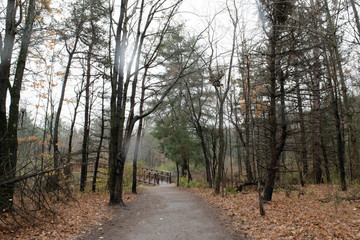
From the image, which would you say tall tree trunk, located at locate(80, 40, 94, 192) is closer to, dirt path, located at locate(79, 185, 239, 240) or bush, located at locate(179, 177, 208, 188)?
dirt path, located at locate(79, 185, 239, 240)

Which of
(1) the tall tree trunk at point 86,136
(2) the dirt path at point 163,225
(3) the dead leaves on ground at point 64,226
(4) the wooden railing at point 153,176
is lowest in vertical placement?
(4) the wooden railing at point 153,176

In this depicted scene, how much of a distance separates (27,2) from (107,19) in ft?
10.6

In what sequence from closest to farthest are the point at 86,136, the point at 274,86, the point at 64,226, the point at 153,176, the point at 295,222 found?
the point at 295,222, the point at 64,226, the point at 274,86, the point at 86,136, the point at 153,176

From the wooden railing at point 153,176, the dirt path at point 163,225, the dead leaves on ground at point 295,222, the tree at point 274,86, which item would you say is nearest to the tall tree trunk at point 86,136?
the dirt path at point 163,225

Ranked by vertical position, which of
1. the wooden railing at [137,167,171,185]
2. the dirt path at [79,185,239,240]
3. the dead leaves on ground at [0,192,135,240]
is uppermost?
the dead leaves on ground at [0,192,135,240]

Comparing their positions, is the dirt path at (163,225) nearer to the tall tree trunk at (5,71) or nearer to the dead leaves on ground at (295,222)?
the dead leaves on ground at (295,222)

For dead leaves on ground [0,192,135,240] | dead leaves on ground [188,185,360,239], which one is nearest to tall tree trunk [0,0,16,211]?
dead leaves on ground [0,192,135,240]

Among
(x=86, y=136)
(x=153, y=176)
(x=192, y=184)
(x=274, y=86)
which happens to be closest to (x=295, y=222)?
(x=274, y=86)

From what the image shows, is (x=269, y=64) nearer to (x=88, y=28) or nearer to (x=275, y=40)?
(x=275, y=40)

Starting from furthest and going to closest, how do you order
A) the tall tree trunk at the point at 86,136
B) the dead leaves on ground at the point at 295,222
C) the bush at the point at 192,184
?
the bush at the point at 192,184 < the tall tree trunk at the point at 86,136 < the dead leaves on ground at the point at 295,222

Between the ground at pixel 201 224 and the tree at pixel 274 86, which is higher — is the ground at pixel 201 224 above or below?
below

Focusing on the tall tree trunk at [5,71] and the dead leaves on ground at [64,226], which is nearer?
the dead leaves on ground at [64,226]

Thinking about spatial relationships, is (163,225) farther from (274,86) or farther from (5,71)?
(5,71)

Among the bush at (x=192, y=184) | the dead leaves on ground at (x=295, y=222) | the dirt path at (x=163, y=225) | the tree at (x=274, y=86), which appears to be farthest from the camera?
the bush at (x=192, y=184)
